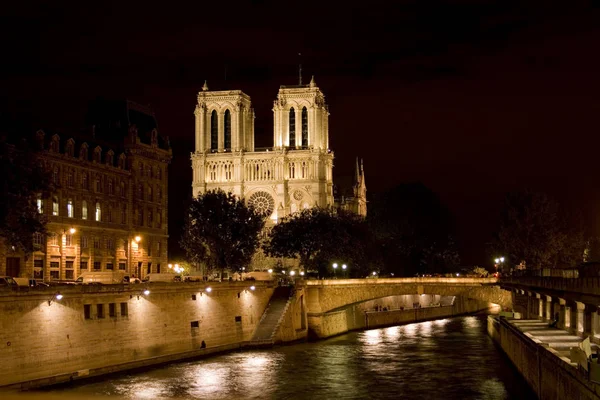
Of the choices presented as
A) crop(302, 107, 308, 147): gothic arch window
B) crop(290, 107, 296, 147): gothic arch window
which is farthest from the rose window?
crop(302, 107, 308, 147): gothic arch window

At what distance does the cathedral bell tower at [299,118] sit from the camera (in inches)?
5576

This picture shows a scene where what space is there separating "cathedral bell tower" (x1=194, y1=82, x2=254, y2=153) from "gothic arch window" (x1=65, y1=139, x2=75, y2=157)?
6783 cm

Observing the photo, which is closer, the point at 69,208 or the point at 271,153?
the point at 69,208

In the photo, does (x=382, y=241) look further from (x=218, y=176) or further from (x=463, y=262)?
(x=463, y=262)

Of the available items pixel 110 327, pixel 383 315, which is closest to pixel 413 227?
pixel 383 315

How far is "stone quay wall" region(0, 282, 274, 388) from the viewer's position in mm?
42969

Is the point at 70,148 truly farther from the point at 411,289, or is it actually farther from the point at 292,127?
the point at 292,127

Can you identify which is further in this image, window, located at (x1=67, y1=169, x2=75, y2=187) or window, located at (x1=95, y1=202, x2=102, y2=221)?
window, located at (x1=95, y1=202, x2=102, y2=221)

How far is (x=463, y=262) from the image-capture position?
185875 mm

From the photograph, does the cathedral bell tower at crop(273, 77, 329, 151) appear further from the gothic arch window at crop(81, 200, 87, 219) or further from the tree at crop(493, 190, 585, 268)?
the gothic arch window at crop(81, 200, 87, 219)

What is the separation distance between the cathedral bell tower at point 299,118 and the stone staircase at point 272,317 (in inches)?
2621

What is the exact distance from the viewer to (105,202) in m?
82.1

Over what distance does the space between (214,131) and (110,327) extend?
3907 inches

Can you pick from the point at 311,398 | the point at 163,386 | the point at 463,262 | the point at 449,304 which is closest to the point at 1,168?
the point at 163,386
